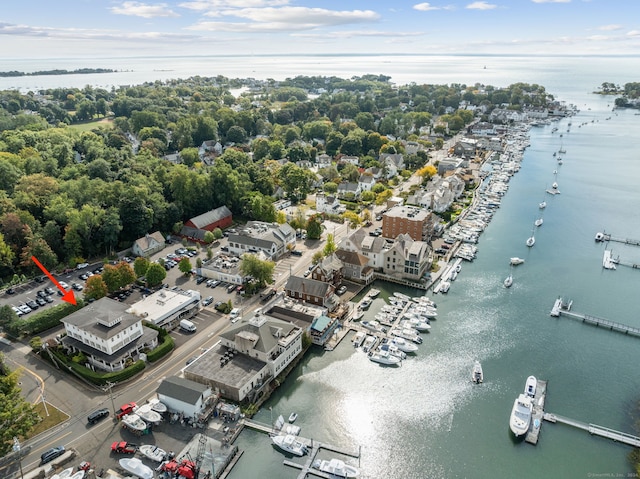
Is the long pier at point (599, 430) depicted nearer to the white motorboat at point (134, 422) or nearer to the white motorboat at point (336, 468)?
the white motorboat at point (336, 468)

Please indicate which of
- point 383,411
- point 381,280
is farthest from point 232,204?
point 383,411

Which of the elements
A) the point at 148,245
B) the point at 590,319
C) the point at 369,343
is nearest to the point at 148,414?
the point at 369,343

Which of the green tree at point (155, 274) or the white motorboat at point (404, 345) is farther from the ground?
the green tree at point (155, 274)

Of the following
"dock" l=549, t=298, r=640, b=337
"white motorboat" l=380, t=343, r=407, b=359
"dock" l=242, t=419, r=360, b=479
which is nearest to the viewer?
"dock" l=242, t=419, r=360, b=479

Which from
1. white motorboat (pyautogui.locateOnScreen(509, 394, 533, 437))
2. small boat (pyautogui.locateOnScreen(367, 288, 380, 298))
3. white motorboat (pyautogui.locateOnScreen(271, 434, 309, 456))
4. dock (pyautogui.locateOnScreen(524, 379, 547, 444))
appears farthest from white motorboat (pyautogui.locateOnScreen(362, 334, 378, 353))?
dock (pyautogui.locateOnScreen(524, 379, 547, 444))

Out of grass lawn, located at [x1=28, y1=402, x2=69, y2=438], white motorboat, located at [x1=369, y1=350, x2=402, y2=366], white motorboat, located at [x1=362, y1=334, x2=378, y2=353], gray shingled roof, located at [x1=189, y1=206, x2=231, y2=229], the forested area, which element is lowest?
white motorboat, located at [x1=369, y1=350, x2=402, y2=366]

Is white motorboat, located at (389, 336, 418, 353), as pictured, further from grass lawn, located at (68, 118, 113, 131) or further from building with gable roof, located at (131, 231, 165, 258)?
grass lawn, located at (68, 118, 113, 131)

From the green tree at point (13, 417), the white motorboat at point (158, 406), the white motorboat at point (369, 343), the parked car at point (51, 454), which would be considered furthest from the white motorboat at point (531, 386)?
the green tree at point (13, 417)
